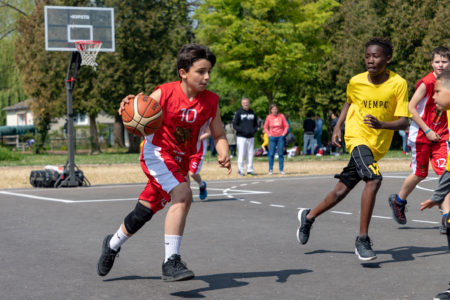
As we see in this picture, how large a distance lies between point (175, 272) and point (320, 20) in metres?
37.5

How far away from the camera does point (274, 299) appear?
198 inches

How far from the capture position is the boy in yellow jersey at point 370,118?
6.64m

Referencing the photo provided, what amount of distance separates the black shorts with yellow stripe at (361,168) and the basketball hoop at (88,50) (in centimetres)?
1259

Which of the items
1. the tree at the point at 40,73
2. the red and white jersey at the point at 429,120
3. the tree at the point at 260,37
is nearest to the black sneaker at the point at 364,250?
the red and white jersey at the point at 429,120

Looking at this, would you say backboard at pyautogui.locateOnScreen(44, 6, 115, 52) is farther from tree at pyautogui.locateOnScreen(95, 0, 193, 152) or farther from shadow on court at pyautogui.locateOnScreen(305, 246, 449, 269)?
tree at pyautogui.locateOnScreen(95, 0, 193, 152)

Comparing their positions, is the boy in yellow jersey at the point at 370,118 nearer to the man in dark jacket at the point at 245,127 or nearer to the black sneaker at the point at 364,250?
the black sneaker at the point at 364,250

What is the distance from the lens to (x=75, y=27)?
19.6 meters

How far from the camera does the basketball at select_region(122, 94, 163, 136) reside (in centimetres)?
541

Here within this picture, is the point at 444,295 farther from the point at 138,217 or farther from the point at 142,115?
the point at 142,115

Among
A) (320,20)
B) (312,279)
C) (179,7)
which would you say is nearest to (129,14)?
(179,7)

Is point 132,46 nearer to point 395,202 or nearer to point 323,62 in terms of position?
point 323,62

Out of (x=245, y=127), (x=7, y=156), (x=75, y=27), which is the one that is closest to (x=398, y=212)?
(x=245, y=127)

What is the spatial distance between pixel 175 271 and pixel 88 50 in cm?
1441

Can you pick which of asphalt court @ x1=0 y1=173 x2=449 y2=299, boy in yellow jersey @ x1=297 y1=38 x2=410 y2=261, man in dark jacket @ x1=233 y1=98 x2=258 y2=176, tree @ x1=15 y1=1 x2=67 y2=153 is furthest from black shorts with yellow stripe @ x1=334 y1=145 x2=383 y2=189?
tree @ x1=15 y1=1 x2=67 y2=153
